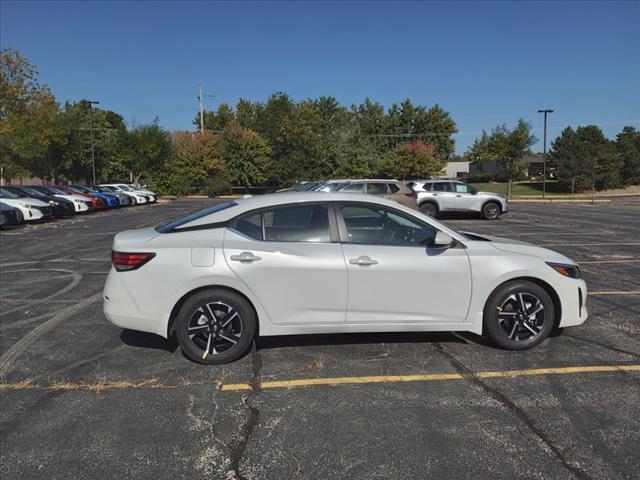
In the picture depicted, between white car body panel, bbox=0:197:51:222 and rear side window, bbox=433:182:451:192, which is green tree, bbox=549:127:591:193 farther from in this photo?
white car body panel, bbox=0:197:51:222

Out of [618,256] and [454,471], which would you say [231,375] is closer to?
[454,471]

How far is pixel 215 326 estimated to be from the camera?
4.33m

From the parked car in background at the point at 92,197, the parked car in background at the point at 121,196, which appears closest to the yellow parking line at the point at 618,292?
the parked car in background at the point at 92,197

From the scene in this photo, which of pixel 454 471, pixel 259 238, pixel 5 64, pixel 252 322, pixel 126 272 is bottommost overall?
pixel 454 471

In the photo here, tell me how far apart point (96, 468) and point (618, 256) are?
410 inches

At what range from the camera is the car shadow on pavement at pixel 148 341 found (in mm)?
4898

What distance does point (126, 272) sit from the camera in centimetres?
430

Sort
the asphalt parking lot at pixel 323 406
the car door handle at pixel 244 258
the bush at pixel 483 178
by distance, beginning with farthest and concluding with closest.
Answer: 1. the bush at pixel 483 178
2. the car door handle at pixel 244 258
3. the asphalt parking lot at pixel 323 406

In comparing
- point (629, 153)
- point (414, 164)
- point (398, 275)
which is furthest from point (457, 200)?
point (629, 153)

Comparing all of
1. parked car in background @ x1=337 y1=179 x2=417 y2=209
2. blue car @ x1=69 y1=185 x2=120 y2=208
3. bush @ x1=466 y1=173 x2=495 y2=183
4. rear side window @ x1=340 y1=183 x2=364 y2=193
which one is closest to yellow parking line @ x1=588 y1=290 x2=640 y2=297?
parked car in background @ x1=337 y1=179 x2=417 y2=209

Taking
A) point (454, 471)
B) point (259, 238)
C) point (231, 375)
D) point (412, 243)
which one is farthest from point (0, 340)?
point (454, 471)

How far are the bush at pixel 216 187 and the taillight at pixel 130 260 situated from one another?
45.5 m

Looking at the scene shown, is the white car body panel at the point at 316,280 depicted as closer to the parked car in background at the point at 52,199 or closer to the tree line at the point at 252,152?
the parked car in background at the point at 52,199

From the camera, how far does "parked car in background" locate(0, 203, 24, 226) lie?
16.9 metres
